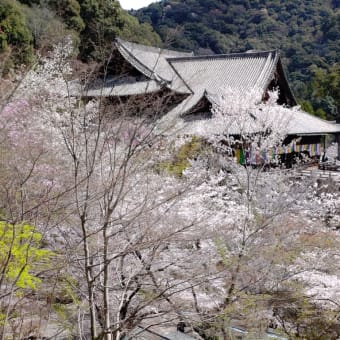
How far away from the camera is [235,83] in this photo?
61.9ft

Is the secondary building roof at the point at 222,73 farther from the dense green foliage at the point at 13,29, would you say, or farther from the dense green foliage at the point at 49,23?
the dense green foliage at the point at 13,29

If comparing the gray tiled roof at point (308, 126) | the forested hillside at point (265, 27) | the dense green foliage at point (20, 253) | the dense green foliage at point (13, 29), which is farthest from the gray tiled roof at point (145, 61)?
the forested hillside at point (265, 27)

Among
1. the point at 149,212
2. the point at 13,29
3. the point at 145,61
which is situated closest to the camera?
the point at 149,212

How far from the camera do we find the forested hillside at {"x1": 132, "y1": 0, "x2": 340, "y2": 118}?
5534cm

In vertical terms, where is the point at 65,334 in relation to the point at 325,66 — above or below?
below

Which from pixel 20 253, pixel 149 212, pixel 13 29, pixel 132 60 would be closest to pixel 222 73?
pixel 132 60

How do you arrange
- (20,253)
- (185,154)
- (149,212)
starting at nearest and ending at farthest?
(20,253)
(149,212)
(185,154)

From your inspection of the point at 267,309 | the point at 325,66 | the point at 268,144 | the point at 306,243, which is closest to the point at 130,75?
the point at 268,144

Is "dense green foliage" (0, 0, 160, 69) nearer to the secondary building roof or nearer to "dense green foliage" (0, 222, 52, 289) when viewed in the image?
the secondary building roof

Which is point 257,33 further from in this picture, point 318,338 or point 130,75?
point 318,338

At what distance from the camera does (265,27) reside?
64.6 meters

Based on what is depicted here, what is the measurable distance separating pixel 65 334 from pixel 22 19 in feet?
57.9

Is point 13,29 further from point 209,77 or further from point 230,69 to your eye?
point 230,69

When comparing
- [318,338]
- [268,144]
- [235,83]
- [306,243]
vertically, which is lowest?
[318,338]
